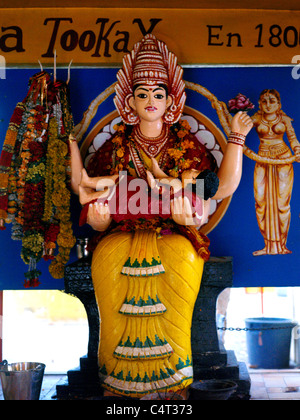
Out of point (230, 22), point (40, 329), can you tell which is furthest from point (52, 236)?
point (40, 329)

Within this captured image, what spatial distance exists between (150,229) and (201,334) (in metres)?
0.94

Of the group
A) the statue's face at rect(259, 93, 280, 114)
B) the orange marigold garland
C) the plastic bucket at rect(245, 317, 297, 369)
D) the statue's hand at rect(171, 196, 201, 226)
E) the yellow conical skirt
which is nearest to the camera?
the yellow conical skirt

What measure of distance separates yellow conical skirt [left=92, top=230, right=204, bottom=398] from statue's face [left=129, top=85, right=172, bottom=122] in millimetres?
1070

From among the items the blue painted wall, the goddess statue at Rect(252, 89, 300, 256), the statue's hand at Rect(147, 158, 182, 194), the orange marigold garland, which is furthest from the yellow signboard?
the statue's hand at Rect(147, 158, 182, 194)

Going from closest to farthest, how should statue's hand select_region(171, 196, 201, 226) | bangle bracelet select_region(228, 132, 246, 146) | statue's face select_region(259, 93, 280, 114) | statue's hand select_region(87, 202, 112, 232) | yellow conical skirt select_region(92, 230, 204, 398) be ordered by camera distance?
yellow conical skirt select_region(92, 230, 204, 398)
statue's hand select_region(171, 196, 201, 226)
statue's hand select_region(87, 202, 112, 232)
bangle bracelet select_region(228, 132, 246, 146)
statue's face select_region(259, 93, 280, 114)

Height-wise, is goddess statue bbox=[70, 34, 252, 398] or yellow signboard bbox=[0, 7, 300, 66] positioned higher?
yellow signboard bbox=[0, 7, 300, 66]

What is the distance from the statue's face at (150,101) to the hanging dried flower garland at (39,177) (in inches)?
26.2

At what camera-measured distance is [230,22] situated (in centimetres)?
500

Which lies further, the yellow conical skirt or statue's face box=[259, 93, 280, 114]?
statue's face box=[259, 93, 280, 114]

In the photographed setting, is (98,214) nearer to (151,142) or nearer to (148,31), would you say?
(151,142)

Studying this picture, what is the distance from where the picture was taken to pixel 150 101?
14.8 ft

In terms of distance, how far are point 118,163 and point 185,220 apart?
815mm

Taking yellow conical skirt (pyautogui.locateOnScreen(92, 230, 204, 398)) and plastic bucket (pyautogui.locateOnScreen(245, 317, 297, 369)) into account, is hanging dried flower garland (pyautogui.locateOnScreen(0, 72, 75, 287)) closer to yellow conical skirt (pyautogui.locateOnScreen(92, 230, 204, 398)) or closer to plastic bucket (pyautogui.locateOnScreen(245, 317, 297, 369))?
yellow conical skirt (pyautogui.locateOnScreen(92, 230, 204, 398))

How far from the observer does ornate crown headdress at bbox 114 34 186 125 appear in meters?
4.59
